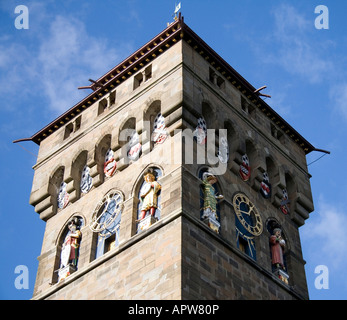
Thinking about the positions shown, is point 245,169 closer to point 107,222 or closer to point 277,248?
point 277,248

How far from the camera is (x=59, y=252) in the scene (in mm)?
35312

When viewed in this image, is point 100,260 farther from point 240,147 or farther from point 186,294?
point 240,147

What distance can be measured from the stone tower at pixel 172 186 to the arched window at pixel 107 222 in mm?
48

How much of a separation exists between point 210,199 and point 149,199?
6.68 feet

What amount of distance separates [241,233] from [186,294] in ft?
17.5

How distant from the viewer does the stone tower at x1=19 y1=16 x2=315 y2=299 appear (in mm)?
30984

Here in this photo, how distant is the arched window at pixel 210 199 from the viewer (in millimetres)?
32031

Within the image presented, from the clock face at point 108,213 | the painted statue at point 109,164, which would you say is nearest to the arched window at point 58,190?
the painted statue at point 109,164

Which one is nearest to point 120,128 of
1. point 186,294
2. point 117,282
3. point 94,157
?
point 94,157

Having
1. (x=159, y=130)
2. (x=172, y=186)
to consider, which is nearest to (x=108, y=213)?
(x=172, y=186)

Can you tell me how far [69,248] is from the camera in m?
34.5

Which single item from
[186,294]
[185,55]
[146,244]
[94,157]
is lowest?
[186,294]

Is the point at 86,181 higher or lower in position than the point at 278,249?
higher

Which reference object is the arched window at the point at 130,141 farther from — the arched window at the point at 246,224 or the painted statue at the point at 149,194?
the arched window at the point at 246,224
